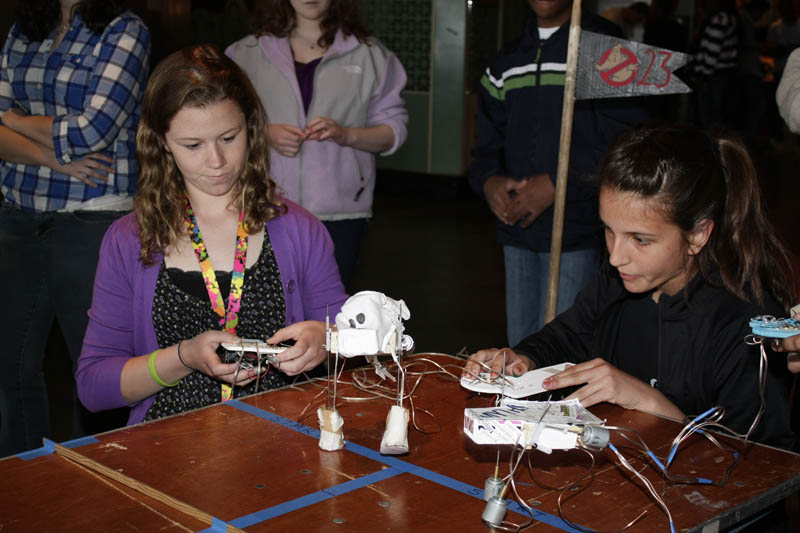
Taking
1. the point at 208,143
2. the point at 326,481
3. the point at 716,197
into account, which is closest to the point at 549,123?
the point at 716,197

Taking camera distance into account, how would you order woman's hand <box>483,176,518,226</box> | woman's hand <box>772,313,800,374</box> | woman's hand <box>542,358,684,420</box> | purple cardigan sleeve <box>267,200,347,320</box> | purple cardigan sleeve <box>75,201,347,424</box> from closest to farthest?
woman's hand <box>772,313,800,374</box> < woman's hand <box>542,358,684,420</box> < purple cardigan sleeve <box>75,201,347,424</box> < purple cardigan sleeve <box>267,200,347,320</box> < woman's hand <box>483,176,518,226</box>

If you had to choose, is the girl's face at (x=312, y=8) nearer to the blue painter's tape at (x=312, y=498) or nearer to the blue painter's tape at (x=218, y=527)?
the blue painter's tape at (x=312, y=498)

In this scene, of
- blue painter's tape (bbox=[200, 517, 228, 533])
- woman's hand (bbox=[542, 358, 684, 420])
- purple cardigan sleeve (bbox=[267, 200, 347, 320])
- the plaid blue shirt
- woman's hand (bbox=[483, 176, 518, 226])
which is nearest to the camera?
blue painter's tape (bbox=[200, 517, 228, 533])

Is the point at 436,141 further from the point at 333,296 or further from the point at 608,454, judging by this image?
the point at 608,454

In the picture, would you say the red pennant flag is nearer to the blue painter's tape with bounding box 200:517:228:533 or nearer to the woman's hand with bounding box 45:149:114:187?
the woman's hand with bounding box 45:149:114:187

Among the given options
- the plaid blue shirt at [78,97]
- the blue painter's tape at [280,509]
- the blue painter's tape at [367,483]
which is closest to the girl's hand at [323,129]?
the plaid blue shirt at [78,97]

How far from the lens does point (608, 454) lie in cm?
145

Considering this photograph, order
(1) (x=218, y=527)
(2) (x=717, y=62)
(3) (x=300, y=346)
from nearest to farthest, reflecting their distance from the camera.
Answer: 1. (1) (x=218, y=527)
2. (3) (x=300, y=346)
3. (2) (x=717, y=62)

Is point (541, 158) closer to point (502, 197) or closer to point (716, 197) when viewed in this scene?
point (502, 197)

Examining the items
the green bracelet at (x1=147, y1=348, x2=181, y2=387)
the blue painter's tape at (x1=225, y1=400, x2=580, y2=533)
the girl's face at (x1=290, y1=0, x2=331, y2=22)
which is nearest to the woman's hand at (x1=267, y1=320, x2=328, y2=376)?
the blue painter's tape at (x1=225, y1=400, x2=580, y2=533)

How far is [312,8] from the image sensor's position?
8.95ft

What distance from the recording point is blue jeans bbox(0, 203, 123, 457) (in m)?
2.48

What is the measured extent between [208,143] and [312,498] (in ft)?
3.03

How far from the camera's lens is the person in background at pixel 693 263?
5.77ft
